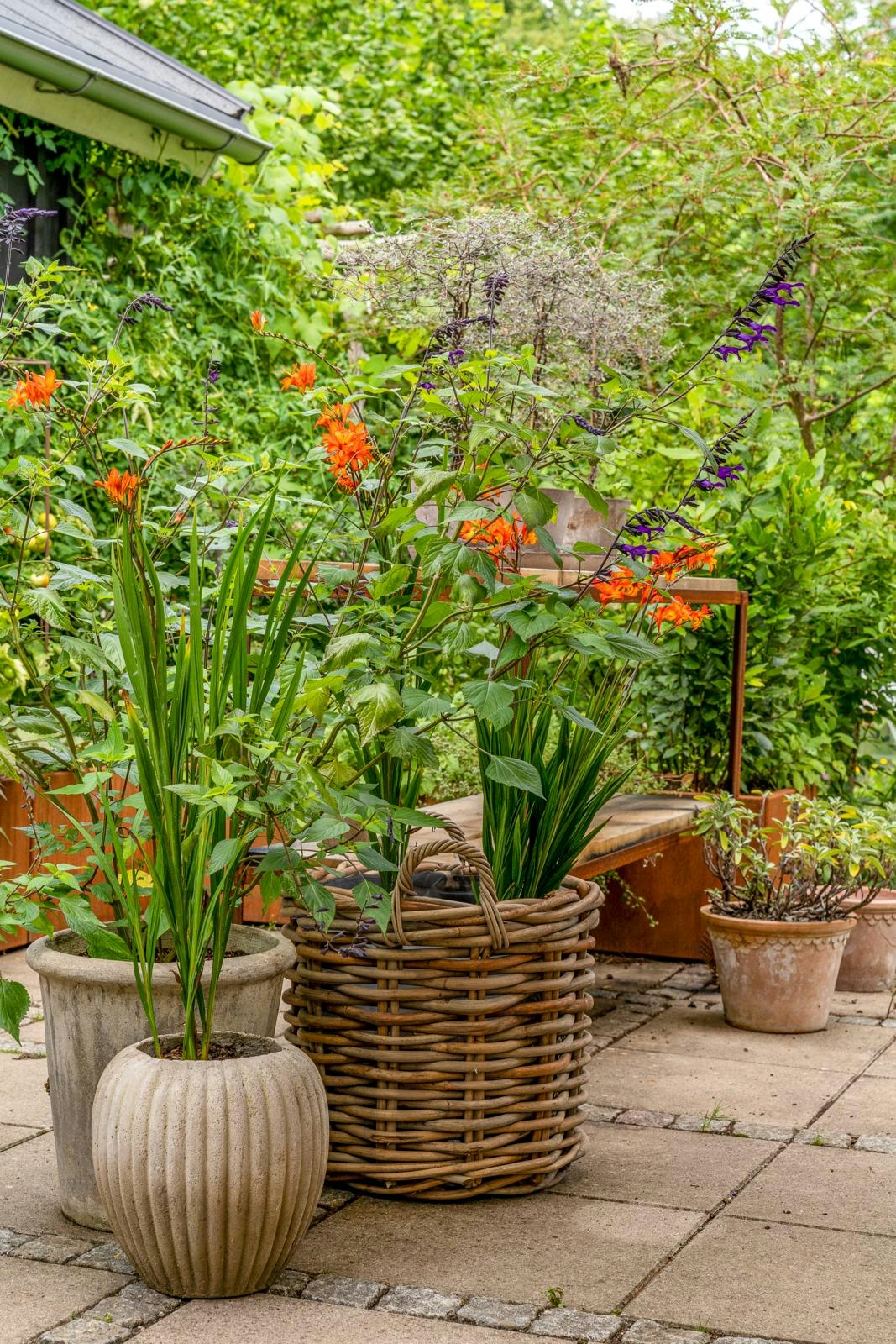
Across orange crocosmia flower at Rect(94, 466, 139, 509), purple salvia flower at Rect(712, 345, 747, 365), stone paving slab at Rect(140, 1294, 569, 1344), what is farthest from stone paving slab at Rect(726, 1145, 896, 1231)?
orange crocosmia flower at Rect(94, 466, 139, 509)

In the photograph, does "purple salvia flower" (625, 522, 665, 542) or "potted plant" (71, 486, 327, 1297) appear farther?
"purple salvia flower" (625, 522, 665, 542)

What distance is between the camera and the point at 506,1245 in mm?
2725

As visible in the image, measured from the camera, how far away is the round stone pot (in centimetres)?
272

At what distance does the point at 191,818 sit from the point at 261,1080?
18.3 inches

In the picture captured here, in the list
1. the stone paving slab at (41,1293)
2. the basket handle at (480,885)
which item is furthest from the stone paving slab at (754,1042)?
the stone paving slab at (41,1293)

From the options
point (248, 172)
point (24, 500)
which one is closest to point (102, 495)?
point (24, 500)

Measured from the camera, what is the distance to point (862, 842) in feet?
14.9

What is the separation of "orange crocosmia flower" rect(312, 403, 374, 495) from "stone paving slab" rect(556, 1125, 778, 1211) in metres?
1.50

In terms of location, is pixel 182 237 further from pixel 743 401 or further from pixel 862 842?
pixel 862 842

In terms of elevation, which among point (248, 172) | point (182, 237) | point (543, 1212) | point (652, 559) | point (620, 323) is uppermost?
point (248, 172)

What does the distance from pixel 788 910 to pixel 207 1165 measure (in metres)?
2.44

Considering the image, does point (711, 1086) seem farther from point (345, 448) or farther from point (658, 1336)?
point (345, 448)

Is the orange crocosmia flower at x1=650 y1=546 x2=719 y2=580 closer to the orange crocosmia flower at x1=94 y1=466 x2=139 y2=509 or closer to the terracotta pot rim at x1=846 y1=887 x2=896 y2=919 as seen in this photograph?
the orange crocosmia flower at x1=94 y1=466 x2=139 y2=509

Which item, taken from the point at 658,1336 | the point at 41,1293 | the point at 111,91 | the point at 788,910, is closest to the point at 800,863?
the point at 788,910
